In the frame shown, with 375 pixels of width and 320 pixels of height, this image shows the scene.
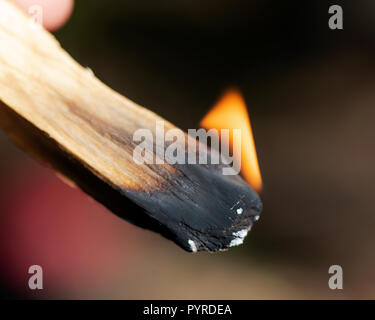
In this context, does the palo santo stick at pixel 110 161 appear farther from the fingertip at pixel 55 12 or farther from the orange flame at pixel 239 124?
the fingertip at pixel 55 12

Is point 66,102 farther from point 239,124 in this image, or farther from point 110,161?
point 239,124

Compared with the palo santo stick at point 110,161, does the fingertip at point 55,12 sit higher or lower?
higher

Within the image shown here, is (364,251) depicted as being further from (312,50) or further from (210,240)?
(210,240)

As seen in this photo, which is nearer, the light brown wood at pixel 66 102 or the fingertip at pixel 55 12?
the light brown wood at pixel 66 102

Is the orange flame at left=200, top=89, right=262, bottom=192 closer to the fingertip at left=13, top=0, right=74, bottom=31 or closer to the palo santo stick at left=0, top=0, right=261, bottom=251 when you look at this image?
the palo santo stick at left=0, top=0, right=261, bottom=251

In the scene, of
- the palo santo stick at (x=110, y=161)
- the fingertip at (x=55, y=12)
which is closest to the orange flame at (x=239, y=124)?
the palo santo stick at (x=110, y=161)

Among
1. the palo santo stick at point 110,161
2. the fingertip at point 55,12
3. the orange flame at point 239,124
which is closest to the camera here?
the palo santo stick at point 110,161

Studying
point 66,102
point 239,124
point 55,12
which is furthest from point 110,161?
point 55,12

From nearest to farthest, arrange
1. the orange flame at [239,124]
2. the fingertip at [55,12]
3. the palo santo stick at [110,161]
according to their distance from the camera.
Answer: the palo santo stick at [110,161] < the orange flame at [239,124] < the fingertip at [55,12]
